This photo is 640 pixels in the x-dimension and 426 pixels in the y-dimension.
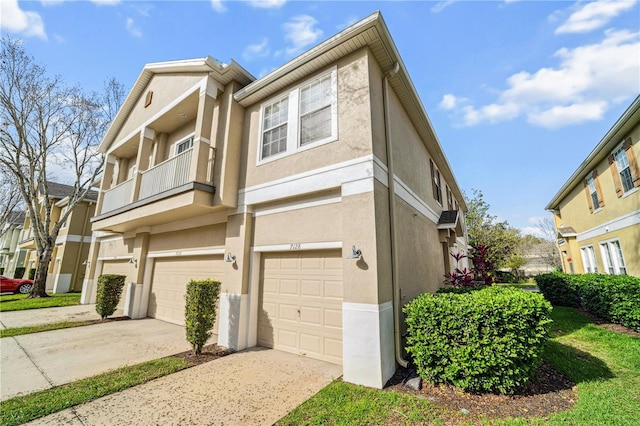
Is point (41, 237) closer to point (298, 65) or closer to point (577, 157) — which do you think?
point (298, 65)

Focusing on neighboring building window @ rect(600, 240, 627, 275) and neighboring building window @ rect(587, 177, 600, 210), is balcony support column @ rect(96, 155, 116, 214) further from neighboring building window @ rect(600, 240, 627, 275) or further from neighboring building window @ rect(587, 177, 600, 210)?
neighboring building window @ rect(587, 177, 600, 210)

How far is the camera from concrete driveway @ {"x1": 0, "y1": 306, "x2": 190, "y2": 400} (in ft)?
17.1

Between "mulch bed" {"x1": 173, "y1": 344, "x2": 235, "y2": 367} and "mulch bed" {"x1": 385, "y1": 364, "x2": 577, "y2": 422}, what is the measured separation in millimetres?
4035

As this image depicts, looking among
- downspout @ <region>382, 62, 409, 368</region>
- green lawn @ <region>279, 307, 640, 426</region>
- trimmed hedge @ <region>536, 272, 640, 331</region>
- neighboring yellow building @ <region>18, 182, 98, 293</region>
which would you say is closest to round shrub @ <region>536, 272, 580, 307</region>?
trimmed hedge @ <region>536, 272, 640, 331</region>

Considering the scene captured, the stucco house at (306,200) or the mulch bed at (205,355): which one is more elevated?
the stucco house at (306,200)

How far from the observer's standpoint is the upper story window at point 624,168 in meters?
9.85

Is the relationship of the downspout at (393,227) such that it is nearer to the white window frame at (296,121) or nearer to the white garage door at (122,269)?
the white window frame at (296,121)

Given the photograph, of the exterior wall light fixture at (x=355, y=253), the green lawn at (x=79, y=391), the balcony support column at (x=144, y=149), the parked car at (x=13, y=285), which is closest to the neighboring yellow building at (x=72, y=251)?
the parked car at (x=13, y=285)

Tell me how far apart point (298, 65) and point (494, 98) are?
23.0 ft

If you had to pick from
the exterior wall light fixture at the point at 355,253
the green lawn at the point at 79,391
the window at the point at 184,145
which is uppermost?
the window at the point at 184,145

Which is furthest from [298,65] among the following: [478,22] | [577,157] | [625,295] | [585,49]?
[577,157]

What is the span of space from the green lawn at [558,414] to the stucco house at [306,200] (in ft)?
1.88

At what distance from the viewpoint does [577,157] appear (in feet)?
49.8

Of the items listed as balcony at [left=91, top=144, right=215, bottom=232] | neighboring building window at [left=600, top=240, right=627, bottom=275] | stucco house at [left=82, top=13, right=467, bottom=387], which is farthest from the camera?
neighboring building window at [left=600, top=240, right=627, bottom=275]
